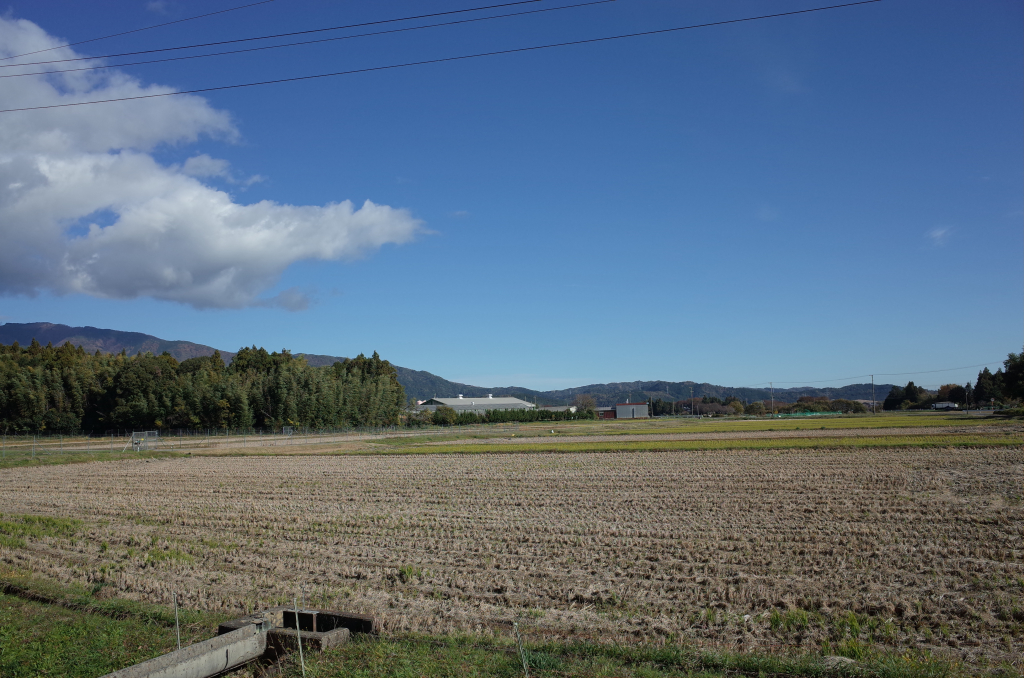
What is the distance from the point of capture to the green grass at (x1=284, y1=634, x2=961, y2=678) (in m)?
6.57

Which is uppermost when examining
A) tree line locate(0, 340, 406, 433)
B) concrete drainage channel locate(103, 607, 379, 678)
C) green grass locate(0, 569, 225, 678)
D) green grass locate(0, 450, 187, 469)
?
tree line locate(0, 340, 406, 433)

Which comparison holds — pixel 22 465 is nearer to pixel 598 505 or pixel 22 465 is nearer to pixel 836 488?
pixel 598 505

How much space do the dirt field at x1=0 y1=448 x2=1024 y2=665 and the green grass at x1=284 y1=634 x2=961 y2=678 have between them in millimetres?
797

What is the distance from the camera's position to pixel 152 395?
8238 centimetres

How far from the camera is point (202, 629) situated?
8.34m

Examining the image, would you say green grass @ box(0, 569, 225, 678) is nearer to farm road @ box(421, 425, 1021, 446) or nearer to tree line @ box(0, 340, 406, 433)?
farm road @ box(421, 425, 1021, 446)

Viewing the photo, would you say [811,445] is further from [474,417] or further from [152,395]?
[474,417]

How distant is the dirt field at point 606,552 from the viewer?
8.93 metres

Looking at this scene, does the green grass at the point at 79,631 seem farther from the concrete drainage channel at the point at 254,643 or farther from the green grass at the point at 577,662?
the green grass at the point at 577,662

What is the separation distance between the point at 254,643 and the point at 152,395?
87.1m

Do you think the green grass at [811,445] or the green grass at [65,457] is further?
→ the green grass at [65,457]

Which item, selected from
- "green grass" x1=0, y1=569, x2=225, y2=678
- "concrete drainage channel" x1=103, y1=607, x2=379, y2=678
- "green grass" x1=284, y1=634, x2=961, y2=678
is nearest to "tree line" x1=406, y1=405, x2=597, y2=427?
"green grass" x1=0, y1=569, x2=225, y2=678

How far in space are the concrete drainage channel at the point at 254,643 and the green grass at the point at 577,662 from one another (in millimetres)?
230

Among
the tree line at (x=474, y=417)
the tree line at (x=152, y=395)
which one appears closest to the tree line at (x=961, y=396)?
the tree line at (x=474, y=417)
